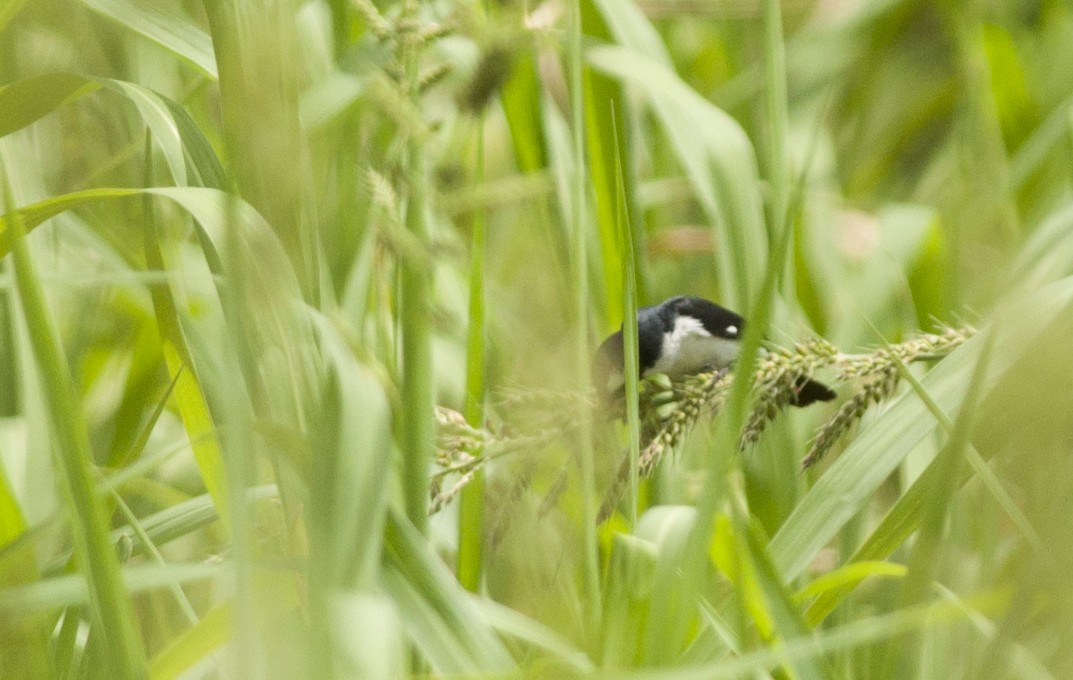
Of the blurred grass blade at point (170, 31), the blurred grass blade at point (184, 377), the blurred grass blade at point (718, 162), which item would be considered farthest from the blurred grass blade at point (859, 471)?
the blurred grass blade at point (170, 31)

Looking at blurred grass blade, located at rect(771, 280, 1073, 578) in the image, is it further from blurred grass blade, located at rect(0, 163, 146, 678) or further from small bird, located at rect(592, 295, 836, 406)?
blurred grass blade, located at rect(0, 163, 146, 678)

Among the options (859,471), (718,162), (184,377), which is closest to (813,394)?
(859,471)

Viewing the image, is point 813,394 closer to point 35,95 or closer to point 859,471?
point 859,471

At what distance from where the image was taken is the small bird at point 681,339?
4.47 feet

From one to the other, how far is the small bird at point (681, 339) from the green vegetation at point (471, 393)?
0.19ft

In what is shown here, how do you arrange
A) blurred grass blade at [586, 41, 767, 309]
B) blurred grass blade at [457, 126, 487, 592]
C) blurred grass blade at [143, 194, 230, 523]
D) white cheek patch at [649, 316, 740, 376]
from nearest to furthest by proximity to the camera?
blurred grass blade at [143, 194, 230, 523] < blurred grass blade at [457, 126, 487, 592] < blurred grass blade at [586, 41, 767, 309] < white cheek patch at [649, 316, 740, 376]

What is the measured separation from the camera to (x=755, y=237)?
135 cm

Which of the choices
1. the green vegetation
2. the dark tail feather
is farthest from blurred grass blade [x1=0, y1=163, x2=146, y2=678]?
the dark tail feather

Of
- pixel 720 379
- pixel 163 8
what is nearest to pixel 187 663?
pixel 720 379

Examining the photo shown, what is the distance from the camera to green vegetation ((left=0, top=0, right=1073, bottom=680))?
2.10 feet

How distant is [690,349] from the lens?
1510mm

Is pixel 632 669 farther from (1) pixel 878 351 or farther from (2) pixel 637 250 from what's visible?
(2) pixel 637 250

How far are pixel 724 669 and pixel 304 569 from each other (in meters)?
0.30

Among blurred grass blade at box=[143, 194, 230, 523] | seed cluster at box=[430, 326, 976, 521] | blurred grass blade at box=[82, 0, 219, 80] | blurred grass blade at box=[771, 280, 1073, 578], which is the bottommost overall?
blurred grass blade at box=[771, 280, 1073, 578]
